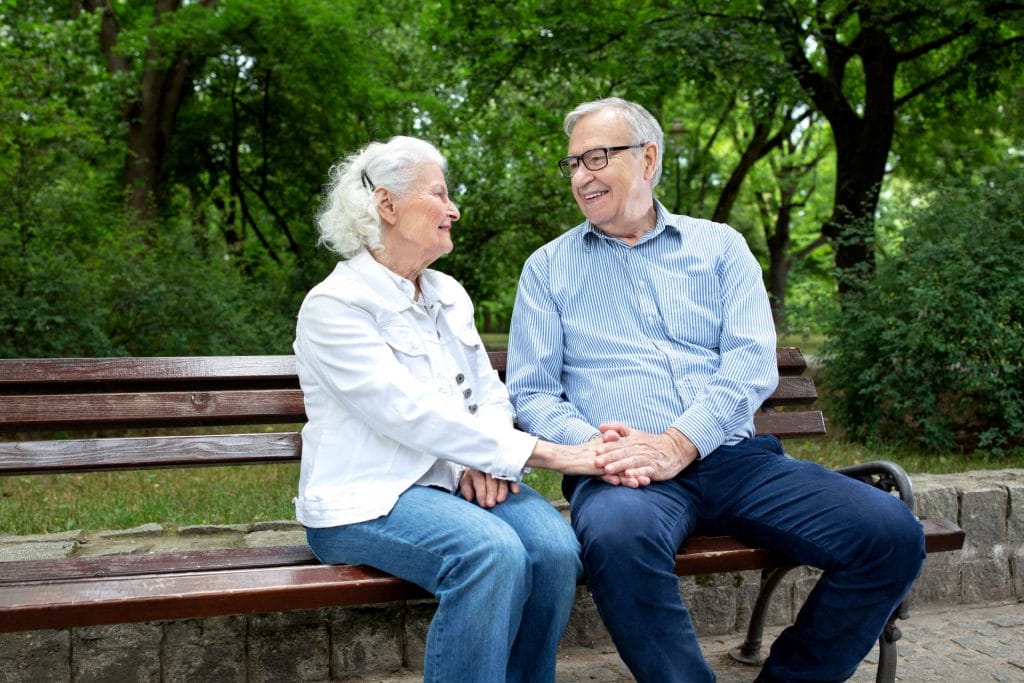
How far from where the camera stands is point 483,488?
2.88m

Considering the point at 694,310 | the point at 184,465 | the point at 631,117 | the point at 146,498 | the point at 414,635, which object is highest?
the point at 631,117

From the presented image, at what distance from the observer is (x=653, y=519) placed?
9.18ft

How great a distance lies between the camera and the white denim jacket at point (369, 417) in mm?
2734

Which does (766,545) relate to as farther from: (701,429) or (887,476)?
(887,476)

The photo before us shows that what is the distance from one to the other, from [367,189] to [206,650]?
60.8 inches

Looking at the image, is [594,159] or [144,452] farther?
[594,159]

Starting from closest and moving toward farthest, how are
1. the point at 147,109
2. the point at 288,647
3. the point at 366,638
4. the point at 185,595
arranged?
1. the point at 185,595
2. the point at 288,647
3. the point at 366,638
4. the point at 147,109

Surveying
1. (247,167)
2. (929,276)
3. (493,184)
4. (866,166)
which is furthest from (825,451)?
(247,167)

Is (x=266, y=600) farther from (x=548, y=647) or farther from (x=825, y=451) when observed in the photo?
(x=825, y=451)

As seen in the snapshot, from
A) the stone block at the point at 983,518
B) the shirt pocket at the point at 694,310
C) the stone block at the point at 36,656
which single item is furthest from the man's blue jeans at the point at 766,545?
the stone block at the point at 36,656

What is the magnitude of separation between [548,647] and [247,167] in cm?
1550

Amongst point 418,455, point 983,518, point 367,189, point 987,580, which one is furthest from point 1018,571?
point 367,189

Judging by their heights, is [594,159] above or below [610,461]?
above

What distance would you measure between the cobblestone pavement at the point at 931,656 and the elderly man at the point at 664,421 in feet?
2.24
